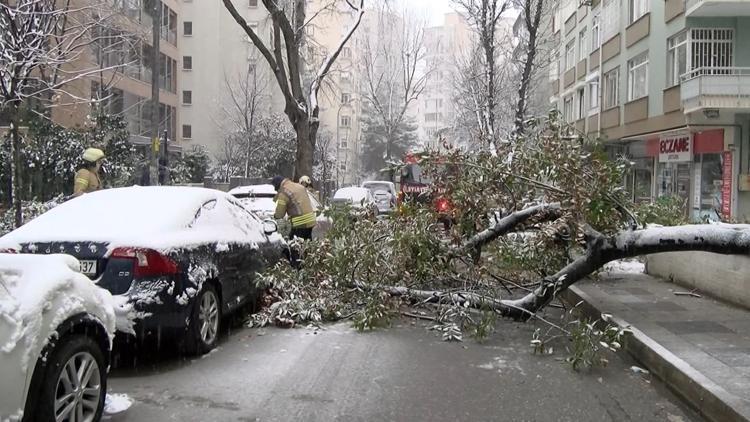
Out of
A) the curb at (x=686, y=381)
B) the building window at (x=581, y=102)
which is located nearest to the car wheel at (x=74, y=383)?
the curb at (x=686, y=381)

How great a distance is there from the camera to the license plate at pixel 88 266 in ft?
17.3

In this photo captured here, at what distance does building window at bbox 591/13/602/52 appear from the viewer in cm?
3262

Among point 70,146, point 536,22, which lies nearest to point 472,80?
point 536,22

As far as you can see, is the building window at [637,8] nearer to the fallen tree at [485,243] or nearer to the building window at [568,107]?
the building window at [568,107]

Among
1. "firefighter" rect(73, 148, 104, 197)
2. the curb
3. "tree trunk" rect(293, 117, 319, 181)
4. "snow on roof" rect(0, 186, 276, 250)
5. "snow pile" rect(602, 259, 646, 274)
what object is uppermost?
"tree trunk" rect(293, 117, 319, 181)

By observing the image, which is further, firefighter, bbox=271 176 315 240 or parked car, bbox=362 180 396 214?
parked car, bbox=362 180 396 214

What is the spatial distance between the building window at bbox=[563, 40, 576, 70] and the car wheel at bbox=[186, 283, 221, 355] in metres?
35.5

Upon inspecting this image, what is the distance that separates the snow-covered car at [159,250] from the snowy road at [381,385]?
15.5 inches

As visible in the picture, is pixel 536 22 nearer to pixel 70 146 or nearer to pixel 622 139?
pixel 622 139

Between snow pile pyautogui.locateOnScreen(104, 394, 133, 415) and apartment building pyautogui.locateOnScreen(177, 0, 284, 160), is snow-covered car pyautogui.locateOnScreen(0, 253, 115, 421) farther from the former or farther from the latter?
apartment building pyautogui.locateOnScreen(177, 0, 284, 160)

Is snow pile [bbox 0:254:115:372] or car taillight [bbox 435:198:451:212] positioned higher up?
car taillight [bbox 435:198:451:212]

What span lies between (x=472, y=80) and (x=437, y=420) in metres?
31.3

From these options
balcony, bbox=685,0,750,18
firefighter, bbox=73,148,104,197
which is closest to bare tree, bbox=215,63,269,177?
balcony, bbox=685,0,750,18

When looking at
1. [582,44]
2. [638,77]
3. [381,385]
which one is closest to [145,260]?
[381,385]
